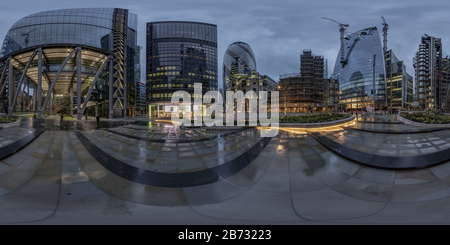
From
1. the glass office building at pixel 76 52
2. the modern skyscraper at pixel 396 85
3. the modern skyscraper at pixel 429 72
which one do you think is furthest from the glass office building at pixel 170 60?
the modern skyscraper at pixel 396 85

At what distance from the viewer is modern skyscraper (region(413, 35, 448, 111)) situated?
207ft

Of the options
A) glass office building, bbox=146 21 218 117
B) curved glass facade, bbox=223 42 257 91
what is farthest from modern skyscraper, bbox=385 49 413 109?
glass office building, bbox=146 21 218 117

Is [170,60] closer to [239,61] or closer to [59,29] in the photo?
[59,29]

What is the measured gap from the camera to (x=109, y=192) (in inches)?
161

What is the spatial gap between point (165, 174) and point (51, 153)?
487 centimetres

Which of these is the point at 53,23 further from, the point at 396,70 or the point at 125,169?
the point at 396,70

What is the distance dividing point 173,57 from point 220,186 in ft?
221

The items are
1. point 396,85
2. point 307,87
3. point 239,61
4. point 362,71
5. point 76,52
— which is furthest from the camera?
point 362,71

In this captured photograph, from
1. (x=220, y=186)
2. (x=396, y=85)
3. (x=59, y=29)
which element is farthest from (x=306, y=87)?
(x=220, y=186)

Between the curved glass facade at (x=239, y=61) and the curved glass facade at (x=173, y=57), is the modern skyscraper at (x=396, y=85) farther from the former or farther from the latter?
the curved glass facade at (x=173, y=57)

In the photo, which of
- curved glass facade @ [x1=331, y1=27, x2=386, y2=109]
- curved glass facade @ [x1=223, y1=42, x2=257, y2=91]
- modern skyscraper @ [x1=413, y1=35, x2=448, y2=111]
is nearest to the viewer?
modern skyscraper @ [x1=413, y1=35, x2=448, y2=111]

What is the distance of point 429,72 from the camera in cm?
6481

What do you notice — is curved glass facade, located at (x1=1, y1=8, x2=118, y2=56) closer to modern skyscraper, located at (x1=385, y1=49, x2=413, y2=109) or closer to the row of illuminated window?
the row of illuminated window

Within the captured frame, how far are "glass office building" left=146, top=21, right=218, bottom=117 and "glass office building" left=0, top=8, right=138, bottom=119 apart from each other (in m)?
20.9
